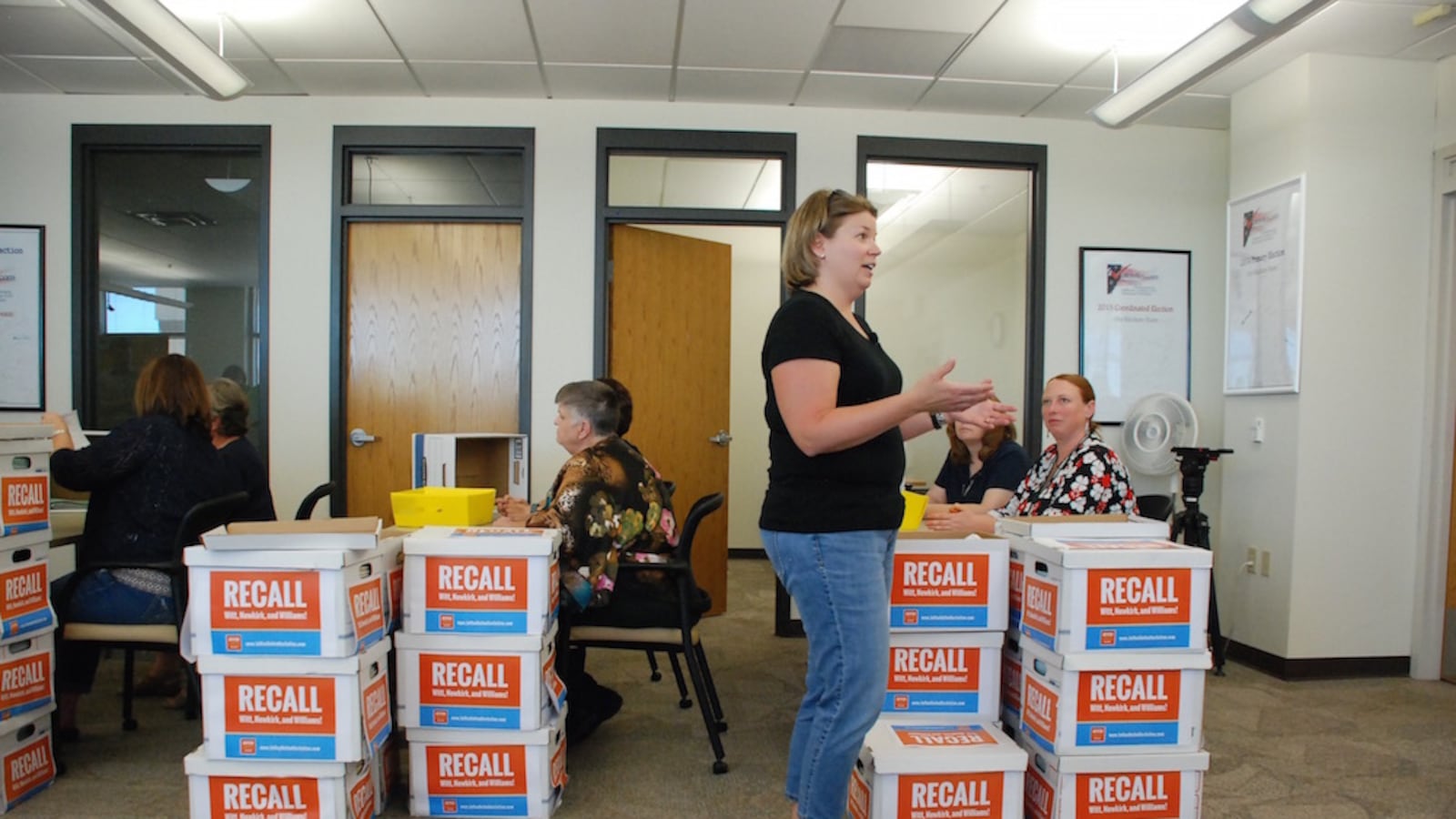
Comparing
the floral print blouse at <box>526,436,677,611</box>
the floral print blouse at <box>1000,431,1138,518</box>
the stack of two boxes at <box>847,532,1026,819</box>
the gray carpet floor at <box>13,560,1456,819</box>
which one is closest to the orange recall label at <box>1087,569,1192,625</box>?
the stack of two boxes at <box>847,532,1026,819</box>

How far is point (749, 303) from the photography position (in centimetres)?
627

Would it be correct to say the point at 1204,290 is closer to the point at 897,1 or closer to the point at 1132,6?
the point at 1132,6

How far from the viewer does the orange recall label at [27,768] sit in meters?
2.20

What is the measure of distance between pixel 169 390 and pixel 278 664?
1.23m

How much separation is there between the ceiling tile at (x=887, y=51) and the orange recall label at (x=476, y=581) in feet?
8.23

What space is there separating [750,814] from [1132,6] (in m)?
3.11

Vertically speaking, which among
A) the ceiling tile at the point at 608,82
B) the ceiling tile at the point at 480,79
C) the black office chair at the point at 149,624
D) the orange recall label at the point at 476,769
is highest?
the ceiling tile at the point at 608,82

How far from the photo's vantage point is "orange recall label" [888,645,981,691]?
216cm

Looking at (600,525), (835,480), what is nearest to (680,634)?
(600,525)

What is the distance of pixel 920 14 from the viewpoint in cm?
317

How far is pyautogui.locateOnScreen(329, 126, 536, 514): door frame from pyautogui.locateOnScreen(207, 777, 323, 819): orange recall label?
2226 millimetres

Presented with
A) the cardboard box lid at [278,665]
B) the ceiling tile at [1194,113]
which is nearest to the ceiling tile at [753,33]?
the ceiling tile at [1194,113]

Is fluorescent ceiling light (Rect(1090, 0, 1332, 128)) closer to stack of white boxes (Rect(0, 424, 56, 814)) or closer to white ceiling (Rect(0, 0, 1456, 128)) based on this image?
white ceiling (Rect(0, 0, 1456, 128))

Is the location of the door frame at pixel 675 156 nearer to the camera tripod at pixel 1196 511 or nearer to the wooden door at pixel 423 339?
the wooden door at pixel 423 339
